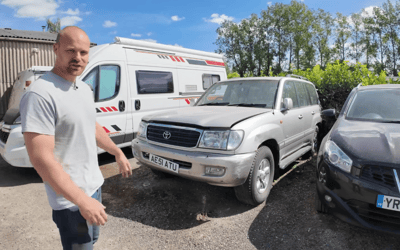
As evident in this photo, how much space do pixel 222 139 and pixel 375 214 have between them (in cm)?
164

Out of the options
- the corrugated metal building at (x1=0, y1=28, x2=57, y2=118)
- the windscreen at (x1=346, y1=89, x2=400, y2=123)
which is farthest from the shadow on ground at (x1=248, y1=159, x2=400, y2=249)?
the corrugated metal building at (x1=0, y1=28, x2=57, y2=118)

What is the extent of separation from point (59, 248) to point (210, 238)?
1.56m

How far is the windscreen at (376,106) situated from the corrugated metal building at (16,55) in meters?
13.7

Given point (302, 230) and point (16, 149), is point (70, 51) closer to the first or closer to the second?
point (302, 230)

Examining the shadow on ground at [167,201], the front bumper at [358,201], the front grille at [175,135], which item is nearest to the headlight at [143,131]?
the front grille at [175,135]

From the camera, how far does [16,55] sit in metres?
13.0

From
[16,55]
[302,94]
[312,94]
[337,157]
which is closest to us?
[337,157]

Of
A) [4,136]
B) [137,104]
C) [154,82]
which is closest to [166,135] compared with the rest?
[137,104]

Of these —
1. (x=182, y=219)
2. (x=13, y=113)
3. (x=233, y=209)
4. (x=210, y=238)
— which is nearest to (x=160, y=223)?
(x=182, y=219)

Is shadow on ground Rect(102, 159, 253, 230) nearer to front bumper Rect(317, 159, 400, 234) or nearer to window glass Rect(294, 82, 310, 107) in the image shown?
front bumper Rect(317, 159, 400, 234)

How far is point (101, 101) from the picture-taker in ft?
18.0

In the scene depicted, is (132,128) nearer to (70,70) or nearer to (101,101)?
(101,101)

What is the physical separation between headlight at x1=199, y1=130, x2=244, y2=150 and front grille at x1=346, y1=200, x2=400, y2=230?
1.27 metres

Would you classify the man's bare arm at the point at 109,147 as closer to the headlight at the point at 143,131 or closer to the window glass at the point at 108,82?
the headlight at the point at 143,131
